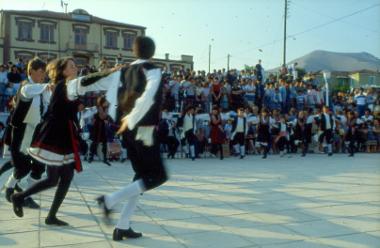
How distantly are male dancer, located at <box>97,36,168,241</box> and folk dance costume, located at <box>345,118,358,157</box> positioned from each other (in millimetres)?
12697

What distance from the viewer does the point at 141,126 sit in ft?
12.6

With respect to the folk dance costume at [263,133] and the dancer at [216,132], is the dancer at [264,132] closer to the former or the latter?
the folk dance costume at [263,133]

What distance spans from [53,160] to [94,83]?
1.02 meters

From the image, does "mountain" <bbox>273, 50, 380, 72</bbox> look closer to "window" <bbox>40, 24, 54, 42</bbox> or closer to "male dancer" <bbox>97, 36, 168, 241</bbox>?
"window" <bbox>40, 24, 54, 42</bbox>

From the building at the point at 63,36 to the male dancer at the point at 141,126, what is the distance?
4243cm

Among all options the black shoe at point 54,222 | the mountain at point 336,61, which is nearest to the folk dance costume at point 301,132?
the black shoe at point 54,222

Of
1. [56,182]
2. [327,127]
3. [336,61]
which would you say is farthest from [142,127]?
[336,61]

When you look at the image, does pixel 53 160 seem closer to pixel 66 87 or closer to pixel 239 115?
pixel 66 87

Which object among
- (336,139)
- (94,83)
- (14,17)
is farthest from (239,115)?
(14,17)

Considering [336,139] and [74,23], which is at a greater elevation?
[74,23]

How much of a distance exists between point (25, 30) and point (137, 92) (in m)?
49.5

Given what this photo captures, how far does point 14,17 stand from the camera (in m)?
47.6

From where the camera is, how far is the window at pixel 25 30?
47906mm

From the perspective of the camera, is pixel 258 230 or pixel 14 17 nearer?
pixel 258 230
